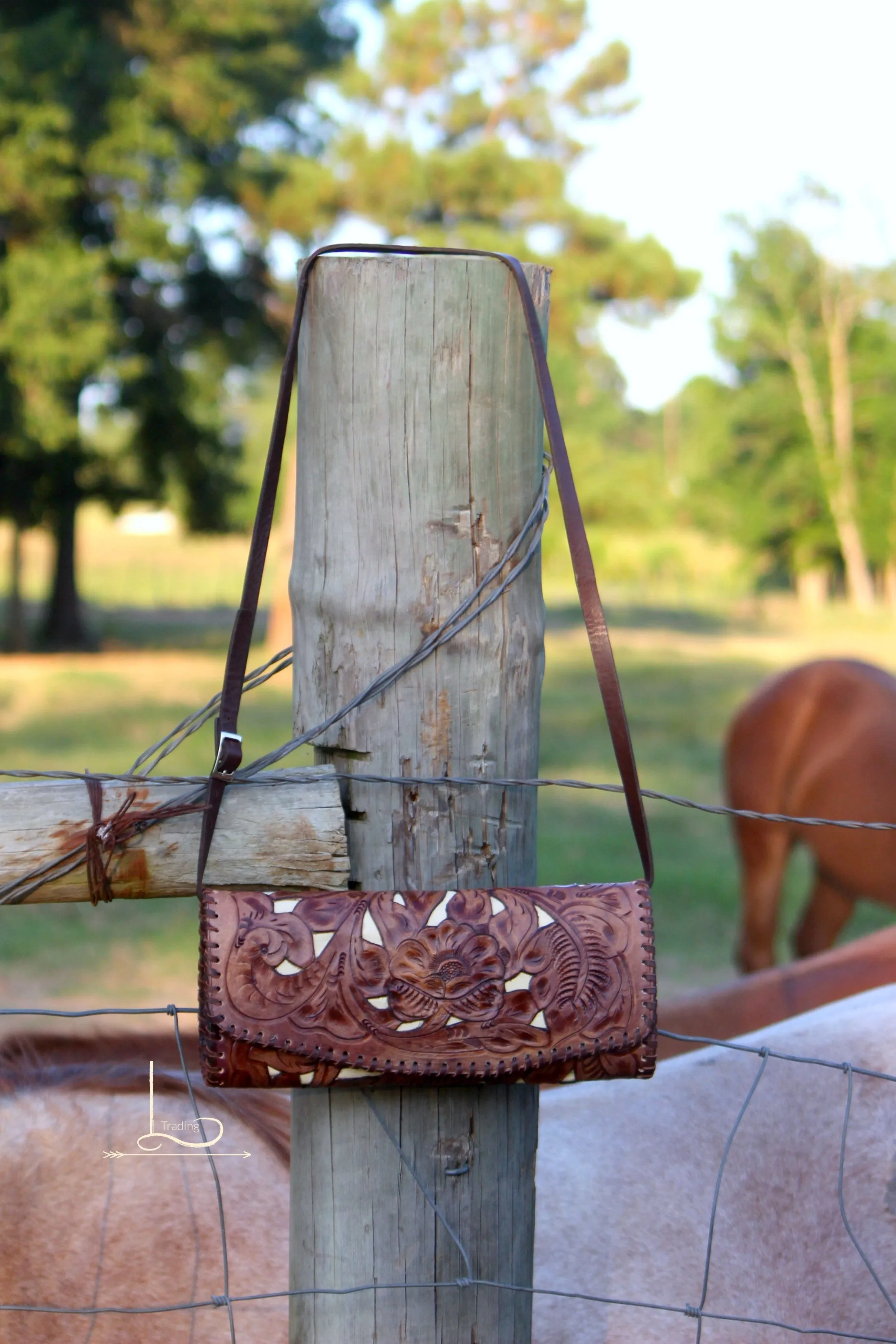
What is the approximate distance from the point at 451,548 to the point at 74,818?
1.34ft

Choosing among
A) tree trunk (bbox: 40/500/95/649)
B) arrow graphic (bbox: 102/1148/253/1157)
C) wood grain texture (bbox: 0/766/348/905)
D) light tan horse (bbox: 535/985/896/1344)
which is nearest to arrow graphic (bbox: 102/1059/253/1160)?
arrow graphic (bbox: 102/1148/253/1157)

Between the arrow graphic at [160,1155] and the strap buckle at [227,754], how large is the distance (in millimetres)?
728

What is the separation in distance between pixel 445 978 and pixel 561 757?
766 centimetres

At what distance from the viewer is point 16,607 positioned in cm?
1412

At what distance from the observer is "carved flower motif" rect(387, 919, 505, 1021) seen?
0.95 metres

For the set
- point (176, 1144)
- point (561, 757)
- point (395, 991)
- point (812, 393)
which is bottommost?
point (561, 757)

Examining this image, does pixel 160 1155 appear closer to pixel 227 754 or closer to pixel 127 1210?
pixel 127 1210

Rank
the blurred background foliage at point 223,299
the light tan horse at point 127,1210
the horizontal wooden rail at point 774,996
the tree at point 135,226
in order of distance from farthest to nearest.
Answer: the tree at point 135,226 → the blurred background foliage at point 223,299 → the horizontal wooden rail at point 774,996 → the light tan horse at point 127,1210

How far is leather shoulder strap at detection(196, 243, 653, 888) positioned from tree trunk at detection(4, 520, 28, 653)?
524 inches

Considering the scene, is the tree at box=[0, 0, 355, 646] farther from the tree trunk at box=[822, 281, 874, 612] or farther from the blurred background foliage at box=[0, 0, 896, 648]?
the tree trunk at box=[822, 281, 874, 612]

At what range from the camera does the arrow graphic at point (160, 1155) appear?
59.6 inches

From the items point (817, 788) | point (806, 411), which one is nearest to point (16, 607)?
point (817, 788)

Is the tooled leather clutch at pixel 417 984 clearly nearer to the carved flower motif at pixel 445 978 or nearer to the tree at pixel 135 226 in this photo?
the carved flower motif at pixel 445 978

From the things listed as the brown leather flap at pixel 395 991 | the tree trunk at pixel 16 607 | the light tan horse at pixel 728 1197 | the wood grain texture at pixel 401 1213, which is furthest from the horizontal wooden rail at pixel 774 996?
the tree trunk at pixel 16 607
